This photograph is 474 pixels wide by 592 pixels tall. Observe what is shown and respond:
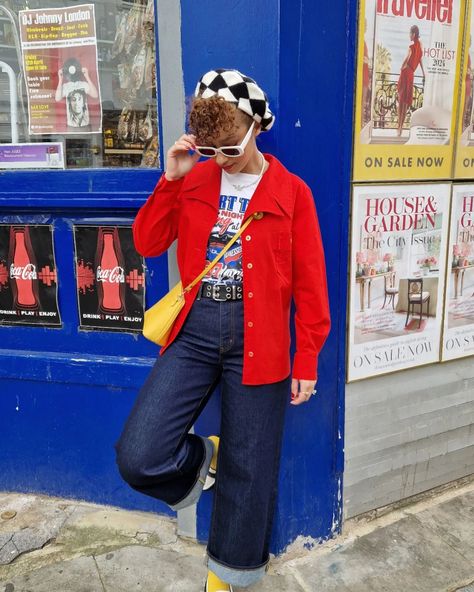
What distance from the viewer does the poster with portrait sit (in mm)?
2480

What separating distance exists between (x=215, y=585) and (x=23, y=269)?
164 centimetres

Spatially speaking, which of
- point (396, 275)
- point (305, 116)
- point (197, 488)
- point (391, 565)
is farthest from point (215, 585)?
point (305, 116)

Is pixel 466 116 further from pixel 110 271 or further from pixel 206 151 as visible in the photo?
pixel 110 271

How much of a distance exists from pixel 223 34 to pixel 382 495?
7.14ft

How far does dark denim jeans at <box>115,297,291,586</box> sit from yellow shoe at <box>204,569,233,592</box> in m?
0.10

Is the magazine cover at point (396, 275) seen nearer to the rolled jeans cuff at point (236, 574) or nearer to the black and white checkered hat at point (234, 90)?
the black and white checkered hat at point (234, 90)

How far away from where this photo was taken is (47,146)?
261 centimetres

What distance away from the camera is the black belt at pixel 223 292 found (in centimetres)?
196

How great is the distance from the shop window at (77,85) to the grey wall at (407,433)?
4.87ft

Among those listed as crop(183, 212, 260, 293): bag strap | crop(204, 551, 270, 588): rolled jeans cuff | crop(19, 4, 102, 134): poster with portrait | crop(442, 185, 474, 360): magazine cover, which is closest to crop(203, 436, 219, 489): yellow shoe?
crop(204, 551, 270, 588): rolled jeans cuff

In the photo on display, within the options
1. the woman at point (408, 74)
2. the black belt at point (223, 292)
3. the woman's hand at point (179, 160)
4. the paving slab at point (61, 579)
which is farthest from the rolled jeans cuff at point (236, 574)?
the woman at point (408, 74)

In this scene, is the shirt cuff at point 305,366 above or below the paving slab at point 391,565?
above

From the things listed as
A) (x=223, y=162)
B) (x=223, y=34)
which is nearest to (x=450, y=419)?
(x=223, y=162)

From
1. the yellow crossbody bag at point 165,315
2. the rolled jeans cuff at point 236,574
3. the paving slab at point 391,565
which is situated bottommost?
the paving slab at point 391,565
